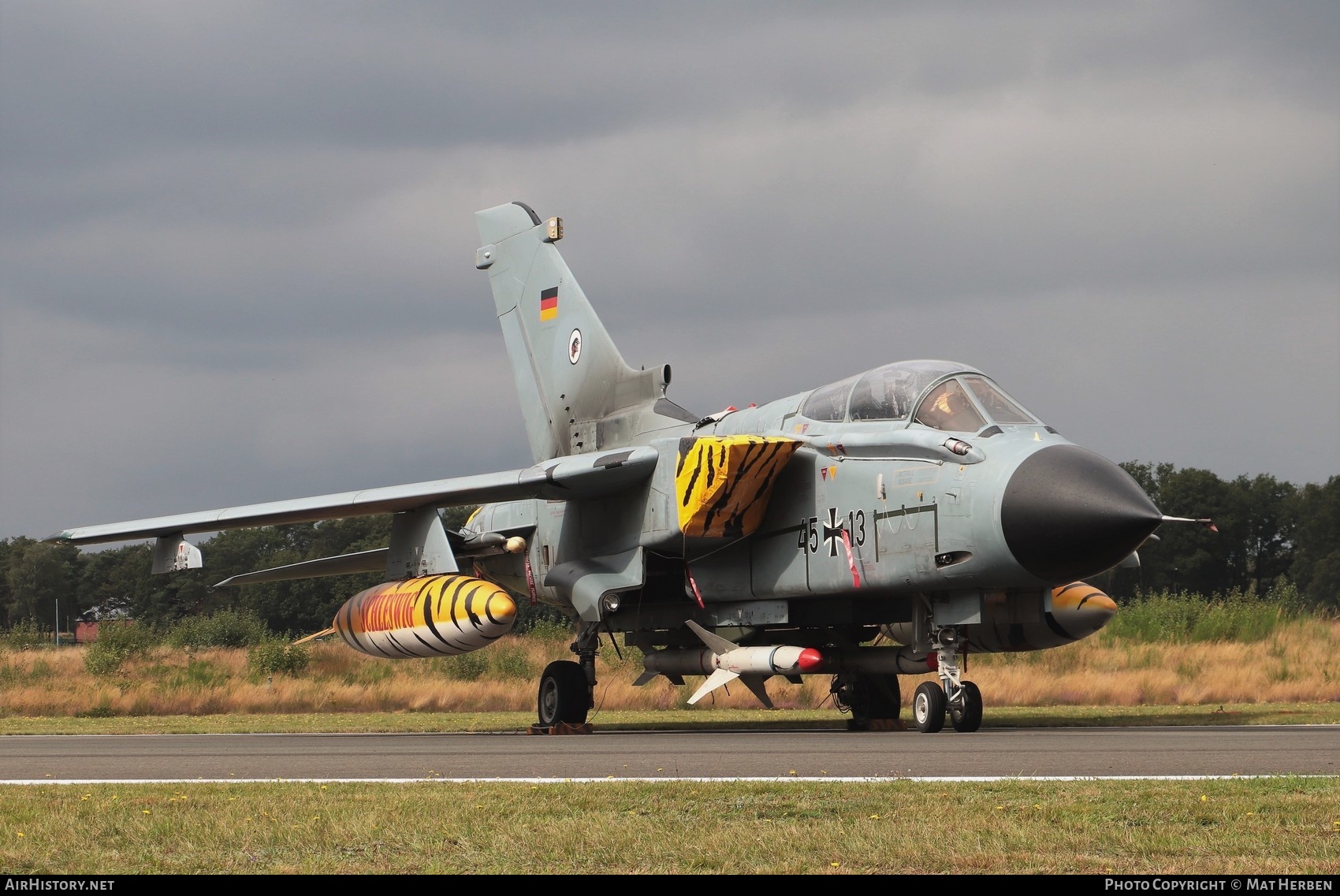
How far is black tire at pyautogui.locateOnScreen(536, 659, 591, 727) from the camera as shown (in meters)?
17.2

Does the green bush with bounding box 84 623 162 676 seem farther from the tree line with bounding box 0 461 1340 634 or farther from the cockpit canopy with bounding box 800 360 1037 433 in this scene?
the tree line with bounding box 0 461 1340 634

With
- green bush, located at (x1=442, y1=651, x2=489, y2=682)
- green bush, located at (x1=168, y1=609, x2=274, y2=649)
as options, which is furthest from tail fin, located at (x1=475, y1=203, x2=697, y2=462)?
green bush, located at (x1=168, y1=609, x2=274, y2=649)

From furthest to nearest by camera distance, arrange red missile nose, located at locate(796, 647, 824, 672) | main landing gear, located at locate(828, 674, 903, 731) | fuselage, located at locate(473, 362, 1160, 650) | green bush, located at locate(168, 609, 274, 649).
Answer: green bush, located at locate(168, 609, 274, 649)
main landing gear, located at locate(828, 674, 903, 731)
red missile nose, located at locate(796, 647, 824, 672)
fuselage, located at locate(473, 362, 1160, 650)

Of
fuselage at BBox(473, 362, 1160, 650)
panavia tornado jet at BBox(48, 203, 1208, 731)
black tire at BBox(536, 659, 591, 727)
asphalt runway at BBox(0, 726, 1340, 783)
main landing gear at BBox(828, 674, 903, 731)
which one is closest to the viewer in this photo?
asphalt runway at BBox(0, 726, 1340, 783)

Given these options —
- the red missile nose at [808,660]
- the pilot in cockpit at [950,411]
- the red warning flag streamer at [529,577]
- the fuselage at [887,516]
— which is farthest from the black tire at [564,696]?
the pilot in cockpit at [950,411]

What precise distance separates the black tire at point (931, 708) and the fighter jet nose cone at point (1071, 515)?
1480mm

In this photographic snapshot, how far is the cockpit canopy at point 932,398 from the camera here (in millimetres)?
14047

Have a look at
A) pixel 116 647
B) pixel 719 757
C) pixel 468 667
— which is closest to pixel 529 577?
pixel 719 757

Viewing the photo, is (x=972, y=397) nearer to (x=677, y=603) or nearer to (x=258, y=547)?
(x=677, y=603)

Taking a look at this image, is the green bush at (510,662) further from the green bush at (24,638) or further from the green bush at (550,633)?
the green bush at (24,638)

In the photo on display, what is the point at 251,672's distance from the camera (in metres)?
29.5

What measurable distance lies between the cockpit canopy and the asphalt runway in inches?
114
